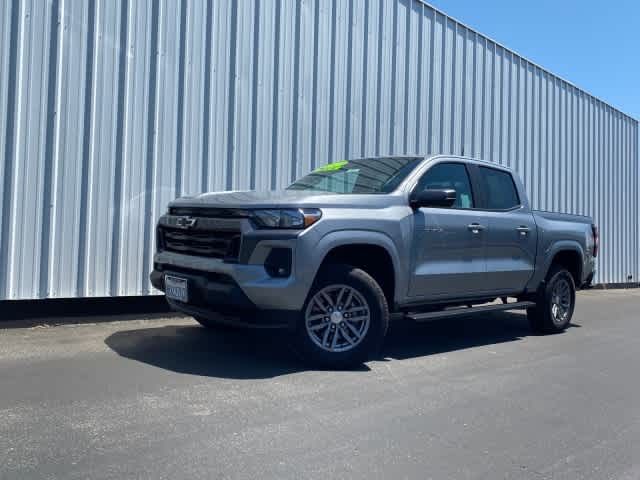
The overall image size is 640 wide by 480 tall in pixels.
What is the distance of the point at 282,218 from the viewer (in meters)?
4.80

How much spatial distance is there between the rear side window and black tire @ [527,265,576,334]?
1.11 meters

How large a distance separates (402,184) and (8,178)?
386cm

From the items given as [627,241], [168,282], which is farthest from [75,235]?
[627,241]

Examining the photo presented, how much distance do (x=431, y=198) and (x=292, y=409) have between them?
237cm

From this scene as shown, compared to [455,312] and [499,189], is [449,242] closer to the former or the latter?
[455,312]

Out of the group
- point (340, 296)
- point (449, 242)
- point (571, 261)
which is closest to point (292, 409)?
point (340, 296)

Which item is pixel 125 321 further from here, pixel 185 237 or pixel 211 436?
pixel 211 436

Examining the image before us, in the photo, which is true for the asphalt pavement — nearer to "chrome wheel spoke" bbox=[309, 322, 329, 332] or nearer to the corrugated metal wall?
"chrome wheel spoke" bbox=[309, 322, 329, 332]

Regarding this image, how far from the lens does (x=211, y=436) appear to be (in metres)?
3.58

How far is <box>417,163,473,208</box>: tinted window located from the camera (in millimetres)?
6008

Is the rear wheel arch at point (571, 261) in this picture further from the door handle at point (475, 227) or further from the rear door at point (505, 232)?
the door handle at point (475, 227)

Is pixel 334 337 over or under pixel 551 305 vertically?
under

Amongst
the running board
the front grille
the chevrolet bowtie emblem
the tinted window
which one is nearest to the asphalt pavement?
the running board

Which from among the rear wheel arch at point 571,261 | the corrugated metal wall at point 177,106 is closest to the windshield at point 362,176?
the corrugated metal wall at point 177,106
